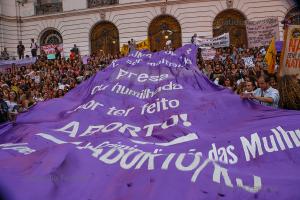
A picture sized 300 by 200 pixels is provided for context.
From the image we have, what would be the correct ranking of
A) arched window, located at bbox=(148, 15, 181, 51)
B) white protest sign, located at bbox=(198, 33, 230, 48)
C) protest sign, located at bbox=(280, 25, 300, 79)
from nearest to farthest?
protest sign, located at bbox=(280, 25, 300, 79) → white protest sign, located at bbox=(198, 33, 230, 48) → arched window, located at bbox=(148, 15, 181, 51)

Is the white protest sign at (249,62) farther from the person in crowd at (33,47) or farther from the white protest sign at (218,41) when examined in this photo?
the person in crowd at (33,47)

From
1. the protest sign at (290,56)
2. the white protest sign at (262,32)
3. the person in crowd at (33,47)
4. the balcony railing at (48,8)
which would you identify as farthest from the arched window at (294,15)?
the protest sign at (290,56)

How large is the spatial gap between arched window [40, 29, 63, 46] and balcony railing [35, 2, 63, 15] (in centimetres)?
137

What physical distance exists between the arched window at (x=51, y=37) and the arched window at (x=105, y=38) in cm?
242

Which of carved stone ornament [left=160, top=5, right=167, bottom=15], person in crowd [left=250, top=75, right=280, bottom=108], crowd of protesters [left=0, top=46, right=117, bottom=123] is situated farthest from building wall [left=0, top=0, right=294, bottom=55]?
person in crowd [left=250, top=75, right=280, bottom=108]

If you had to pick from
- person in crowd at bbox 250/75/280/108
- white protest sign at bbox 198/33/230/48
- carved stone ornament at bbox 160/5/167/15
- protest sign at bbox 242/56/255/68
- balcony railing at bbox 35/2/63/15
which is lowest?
person in crowd at bbox 250/75/280/108

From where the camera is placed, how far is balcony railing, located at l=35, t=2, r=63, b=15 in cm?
2869

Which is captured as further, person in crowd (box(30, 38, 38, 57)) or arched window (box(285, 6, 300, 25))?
person in crowd (box(30, 38, 38, 57))

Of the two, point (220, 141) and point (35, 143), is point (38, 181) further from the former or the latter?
point (220, 141)

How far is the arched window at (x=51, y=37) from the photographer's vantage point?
93.6 feet

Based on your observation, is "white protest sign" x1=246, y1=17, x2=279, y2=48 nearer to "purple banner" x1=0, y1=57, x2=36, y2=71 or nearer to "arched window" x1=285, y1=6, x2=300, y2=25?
"arched window" x1=285, y1=6, x2=300, y2=25

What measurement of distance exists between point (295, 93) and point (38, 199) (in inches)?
157

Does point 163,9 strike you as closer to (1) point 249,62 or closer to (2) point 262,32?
(2) point 262,32

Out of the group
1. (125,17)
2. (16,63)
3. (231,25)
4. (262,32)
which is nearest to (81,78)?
(262,32)
